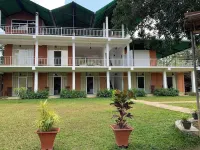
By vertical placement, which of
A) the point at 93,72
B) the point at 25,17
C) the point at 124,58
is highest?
the point at 25,17

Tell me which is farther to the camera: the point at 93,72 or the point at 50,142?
the point at 93,72

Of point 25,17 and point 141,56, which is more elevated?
point 25,17

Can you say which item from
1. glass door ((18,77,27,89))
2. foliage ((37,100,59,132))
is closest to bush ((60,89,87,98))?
glass door ((18,77,27,89))

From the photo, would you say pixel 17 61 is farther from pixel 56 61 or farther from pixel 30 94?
pixel 30 94

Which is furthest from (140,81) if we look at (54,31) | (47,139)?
(47,139)

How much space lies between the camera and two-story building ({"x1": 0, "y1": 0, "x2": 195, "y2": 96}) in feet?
67.1

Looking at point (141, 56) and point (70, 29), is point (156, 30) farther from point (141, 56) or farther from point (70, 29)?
point (141, 56)

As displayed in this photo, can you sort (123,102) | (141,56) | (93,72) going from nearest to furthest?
(123,102)
(93,72)
(141,56)

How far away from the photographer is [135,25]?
6648mm

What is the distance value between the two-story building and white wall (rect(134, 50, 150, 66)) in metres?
0.26

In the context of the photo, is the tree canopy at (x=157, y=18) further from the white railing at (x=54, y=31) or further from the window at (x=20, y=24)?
the window at (x=20, y=24)

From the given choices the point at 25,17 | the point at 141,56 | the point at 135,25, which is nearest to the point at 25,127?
the point at 135,25

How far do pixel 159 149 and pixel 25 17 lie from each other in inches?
829

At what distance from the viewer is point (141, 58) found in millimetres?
25156
